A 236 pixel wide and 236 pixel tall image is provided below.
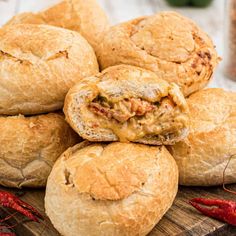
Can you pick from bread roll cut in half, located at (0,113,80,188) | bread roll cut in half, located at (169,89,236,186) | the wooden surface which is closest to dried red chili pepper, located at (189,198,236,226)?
the wooden surface

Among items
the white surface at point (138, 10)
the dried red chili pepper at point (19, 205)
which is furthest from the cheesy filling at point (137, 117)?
the white surface at point (138, 10)

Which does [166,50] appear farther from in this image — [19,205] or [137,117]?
[19,205]

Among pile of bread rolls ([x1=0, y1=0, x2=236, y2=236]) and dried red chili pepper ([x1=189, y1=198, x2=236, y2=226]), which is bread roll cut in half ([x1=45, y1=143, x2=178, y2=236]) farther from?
dried red chili pepper ([x1=189, y1=198, x2=236, y2=226])

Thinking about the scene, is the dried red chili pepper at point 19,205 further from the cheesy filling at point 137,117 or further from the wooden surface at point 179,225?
the cheesy filling at point 137,117

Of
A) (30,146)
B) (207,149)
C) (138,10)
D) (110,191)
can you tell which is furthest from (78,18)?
(138,10)

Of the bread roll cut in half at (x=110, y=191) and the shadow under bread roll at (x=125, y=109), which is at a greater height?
the shadow under bread roll at (x=125, y=109)

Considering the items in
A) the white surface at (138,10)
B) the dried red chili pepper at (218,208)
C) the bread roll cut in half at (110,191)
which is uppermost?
the bread roll cut in half at (110,191)

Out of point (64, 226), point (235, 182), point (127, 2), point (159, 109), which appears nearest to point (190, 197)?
point (235, 182)
